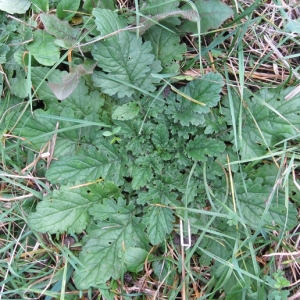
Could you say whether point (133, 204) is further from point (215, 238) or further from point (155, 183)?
point (215, 238)

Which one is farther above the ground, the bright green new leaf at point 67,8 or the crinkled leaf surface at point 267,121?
the bright green new leaf at point 67,8

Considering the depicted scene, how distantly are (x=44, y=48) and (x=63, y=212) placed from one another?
2.88 ft

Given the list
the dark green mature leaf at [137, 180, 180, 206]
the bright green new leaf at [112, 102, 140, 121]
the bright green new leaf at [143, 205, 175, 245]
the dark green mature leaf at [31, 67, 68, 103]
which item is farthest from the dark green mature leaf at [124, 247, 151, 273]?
the dark green mature leaf at [31, 67, 68, 103]

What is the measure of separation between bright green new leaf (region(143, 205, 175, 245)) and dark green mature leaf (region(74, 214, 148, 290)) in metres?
0.08

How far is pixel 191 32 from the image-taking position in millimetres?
2143

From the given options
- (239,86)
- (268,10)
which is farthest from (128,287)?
(268,10)

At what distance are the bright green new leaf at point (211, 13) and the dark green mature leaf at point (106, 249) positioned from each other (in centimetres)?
108

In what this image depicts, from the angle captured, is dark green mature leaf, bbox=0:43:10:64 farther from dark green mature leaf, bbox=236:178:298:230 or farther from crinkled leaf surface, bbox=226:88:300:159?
dark green mature leaf, bbox=236:178:298:230

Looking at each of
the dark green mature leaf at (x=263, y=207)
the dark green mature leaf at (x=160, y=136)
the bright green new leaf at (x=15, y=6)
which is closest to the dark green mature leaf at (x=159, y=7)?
the dark green mature leaf at (x=160, y=136)

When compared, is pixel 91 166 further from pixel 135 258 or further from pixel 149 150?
pixel 135 258

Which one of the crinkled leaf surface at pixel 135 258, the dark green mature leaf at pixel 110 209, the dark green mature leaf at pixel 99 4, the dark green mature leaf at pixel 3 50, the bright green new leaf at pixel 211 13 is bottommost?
the crinkled leaf surface at pixel 135 258

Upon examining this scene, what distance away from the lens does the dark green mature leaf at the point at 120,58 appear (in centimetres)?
197

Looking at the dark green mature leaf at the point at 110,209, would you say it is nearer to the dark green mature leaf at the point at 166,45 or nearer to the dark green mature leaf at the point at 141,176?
the dark green mature leaf at the point at 141,176

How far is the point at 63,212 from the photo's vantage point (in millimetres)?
2098
